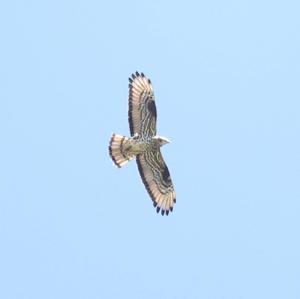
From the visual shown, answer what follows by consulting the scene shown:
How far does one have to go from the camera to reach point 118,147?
946 inches

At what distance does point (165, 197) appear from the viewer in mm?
25078

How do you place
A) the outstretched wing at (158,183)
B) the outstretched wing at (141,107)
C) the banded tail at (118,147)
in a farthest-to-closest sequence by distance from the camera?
the outstretched wing at (158,183) → the outstretched wing at (141,107) → the banded tail at (118,147)

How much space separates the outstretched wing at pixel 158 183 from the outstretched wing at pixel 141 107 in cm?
90

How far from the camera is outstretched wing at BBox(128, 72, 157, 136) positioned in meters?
24.2

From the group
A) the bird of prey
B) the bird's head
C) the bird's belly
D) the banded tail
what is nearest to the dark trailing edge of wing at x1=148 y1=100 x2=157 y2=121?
the bird of prey

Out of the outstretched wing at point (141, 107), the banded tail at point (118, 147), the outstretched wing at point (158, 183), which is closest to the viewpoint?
the banded tail at point (118, 147)

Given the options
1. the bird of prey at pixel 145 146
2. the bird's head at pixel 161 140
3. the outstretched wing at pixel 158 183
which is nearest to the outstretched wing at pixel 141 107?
the bird of prey at pixel 145 146

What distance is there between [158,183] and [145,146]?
1.29 meters

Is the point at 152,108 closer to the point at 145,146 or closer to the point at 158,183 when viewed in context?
the point at 145,146

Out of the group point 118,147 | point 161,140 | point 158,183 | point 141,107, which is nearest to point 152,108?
point 141,107

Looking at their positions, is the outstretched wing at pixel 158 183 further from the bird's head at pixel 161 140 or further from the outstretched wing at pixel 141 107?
the outstretched wing at pixel 141 107

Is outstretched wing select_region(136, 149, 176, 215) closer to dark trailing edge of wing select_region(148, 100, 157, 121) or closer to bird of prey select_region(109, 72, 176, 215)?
bird of prey select_region(109, 72, 176, 215)

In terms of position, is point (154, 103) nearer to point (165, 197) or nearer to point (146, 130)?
point (146, 130)

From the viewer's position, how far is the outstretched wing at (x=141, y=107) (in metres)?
24.2
